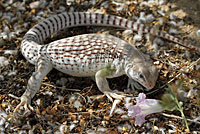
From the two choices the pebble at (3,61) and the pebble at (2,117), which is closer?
the pebble at (2,117)

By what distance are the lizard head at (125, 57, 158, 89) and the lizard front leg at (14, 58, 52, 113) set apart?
107 centimetres

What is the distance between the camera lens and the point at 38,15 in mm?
5320

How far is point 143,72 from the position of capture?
12.6 ft

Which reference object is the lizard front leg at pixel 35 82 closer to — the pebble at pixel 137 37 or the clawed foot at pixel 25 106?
the clawed foot at pixel 25 106

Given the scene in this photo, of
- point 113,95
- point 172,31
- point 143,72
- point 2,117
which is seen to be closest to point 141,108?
point 143,72

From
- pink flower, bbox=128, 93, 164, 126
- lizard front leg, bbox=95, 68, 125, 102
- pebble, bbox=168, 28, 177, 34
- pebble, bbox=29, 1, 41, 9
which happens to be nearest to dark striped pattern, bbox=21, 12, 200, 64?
pebble, bbox=168, 28, 177, 34

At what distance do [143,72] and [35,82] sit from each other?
54.3 inches

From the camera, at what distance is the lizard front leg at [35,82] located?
4.02m

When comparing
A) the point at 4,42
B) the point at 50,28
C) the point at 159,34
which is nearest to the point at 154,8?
the point at 159,34

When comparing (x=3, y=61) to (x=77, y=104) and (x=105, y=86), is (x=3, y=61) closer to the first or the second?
(x=77, y=104)

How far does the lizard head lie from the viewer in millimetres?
3846

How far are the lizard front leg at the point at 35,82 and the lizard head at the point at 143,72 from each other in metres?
1.07

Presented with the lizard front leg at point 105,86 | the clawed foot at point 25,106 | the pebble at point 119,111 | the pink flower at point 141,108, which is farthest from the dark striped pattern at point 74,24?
the pink flower at point 141,108

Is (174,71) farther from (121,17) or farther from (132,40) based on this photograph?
(121,17)
